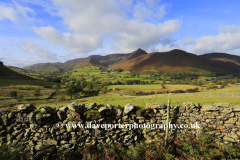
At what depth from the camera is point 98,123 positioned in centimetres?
643

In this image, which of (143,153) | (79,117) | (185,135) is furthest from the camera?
(185,135)

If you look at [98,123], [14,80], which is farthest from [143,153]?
[14,80]

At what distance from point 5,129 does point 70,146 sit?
3.92 m

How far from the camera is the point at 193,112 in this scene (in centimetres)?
780

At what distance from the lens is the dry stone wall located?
5.91 metres

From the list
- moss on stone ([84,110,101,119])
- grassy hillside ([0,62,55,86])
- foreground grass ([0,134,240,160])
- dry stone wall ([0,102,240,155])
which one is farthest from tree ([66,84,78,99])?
grassy hillside ([0,62,55,86])

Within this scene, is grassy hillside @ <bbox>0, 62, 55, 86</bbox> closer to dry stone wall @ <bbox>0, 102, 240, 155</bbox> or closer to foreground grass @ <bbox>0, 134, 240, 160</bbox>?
dry stone wall @ <bbox>0, 102, 240, 155</bbox>

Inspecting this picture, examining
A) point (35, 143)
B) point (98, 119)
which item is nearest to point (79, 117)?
point (98, 119)

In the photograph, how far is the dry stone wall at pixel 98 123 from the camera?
5906 mm

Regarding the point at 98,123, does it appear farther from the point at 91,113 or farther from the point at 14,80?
the point at 14,80

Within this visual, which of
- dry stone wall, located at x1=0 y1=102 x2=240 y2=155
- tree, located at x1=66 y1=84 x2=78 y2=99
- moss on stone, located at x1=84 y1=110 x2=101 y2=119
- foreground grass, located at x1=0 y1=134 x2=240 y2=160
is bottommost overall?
tree, located at x1=66 y1=84 x2=78 y2=99

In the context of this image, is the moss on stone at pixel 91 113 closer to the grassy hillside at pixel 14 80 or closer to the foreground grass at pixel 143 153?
the foreground grass at pixel 143 153

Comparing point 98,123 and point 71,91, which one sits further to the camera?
point 71,91

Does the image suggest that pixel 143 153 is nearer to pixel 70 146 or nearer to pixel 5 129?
pixel 70 146
